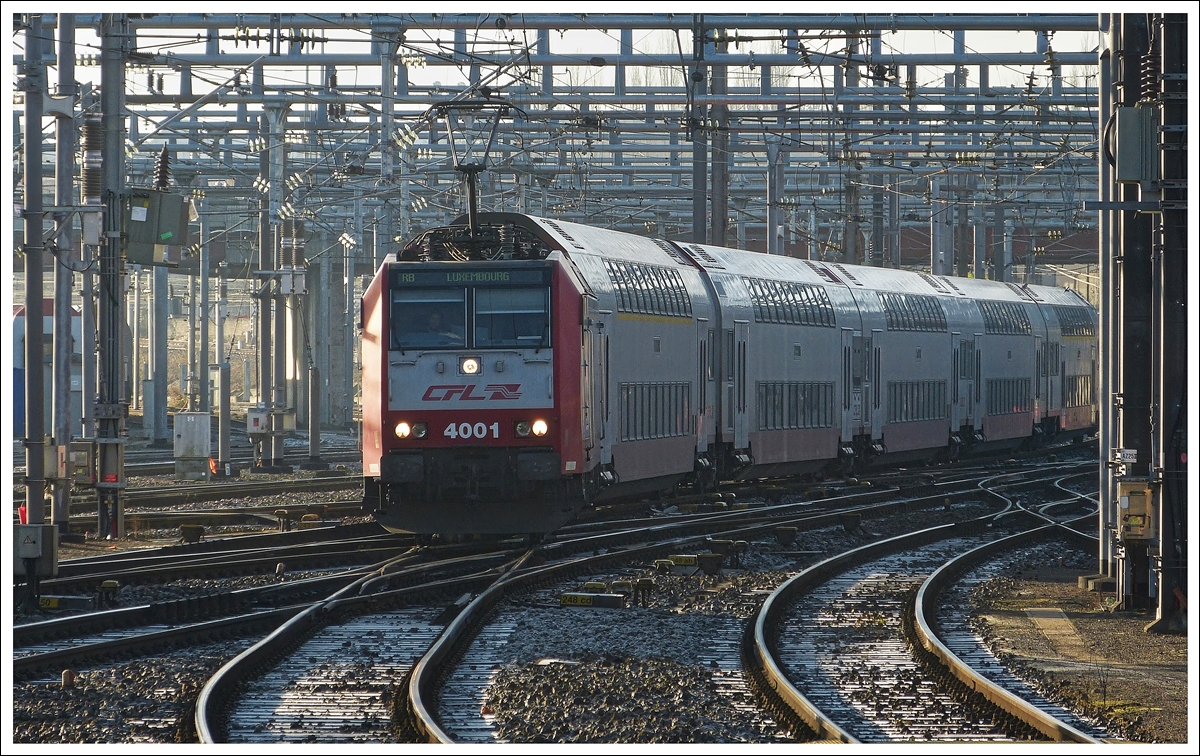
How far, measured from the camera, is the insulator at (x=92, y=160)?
62.3ft

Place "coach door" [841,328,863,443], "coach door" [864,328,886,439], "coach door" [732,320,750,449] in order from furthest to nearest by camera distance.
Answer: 1. "coach door" [864,328,886,439]
2. "coach door" [841,328,863,443]
3. "coach door" [732,320,750,449]

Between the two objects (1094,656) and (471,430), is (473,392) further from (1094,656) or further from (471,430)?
(1094,656)

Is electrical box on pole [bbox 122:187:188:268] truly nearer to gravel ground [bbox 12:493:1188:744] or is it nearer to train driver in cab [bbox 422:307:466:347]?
train driver in cab [bbox 422:307:466:347]

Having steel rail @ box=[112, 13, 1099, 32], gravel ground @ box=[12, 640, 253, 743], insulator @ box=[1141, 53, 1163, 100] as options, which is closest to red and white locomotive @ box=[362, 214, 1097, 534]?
steel rail @ box=[112, 13, 1099, 32]

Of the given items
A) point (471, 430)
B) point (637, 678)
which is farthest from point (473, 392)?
point (637, 678)

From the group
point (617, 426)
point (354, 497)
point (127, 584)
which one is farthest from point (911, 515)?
point (127, 584)

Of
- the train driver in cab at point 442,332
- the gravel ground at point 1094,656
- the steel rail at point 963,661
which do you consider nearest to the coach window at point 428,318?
the train driver in cab at point 442,332

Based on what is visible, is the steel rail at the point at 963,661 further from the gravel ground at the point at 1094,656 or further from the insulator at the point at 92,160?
the insulator at the point at 92,160

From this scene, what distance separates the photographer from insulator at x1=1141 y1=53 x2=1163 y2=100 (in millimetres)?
12992

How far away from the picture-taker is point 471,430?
55.3 feet

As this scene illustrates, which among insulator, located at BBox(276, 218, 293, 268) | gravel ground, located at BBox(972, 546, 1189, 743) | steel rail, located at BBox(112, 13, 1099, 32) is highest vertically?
steel rail, located at BBox(112, 13, 1099, 32)

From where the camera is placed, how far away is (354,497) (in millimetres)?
24844

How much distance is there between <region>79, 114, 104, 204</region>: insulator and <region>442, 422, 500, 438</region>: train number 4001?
17.4 feet

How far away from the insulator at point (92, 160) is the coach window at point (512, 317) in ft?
16.4
